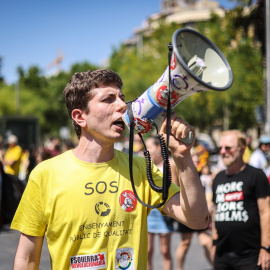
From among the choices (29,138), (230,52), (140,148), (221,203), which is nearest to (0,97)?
(230,52)

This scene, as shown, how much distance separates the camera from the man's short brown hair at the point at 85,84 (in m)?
2.52

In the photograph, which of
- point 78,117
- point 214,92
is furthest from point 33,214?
point 214,92

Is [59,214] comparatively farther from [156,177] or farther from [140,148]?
[140,148]

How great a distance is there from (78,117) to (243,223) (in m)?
2.38

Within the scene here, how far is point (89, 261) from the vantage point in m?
2.34

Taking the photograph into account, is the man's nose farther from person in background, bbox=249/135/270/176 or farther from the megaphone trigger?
person in background, bbox=249/135/270/176

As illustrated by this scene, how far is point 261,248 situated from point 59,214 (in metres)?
2.49

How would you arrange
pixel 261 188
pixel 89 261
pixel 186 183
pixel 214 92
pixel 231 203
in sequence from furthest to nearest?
1. pixel 214 92
2. pixel 231 203
3. pixel 261 188
4. pixel 89 261
5. pixel 186 183

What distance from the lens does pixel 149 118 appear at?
86.7 inches

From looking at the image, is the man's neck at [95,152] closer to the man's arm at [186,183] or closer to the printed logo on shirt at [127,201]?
the printed logo on shirt at [127,201]

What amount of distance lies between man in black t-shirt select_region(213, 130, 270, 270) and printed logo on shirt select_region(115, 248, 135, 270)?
2.18 m

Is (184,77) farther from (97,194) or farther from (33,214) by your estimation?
(33,214)

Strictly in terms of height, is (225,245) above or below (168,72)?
below

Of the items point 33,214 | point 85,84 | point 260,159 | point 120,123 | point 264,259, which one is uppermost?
point 260,159
